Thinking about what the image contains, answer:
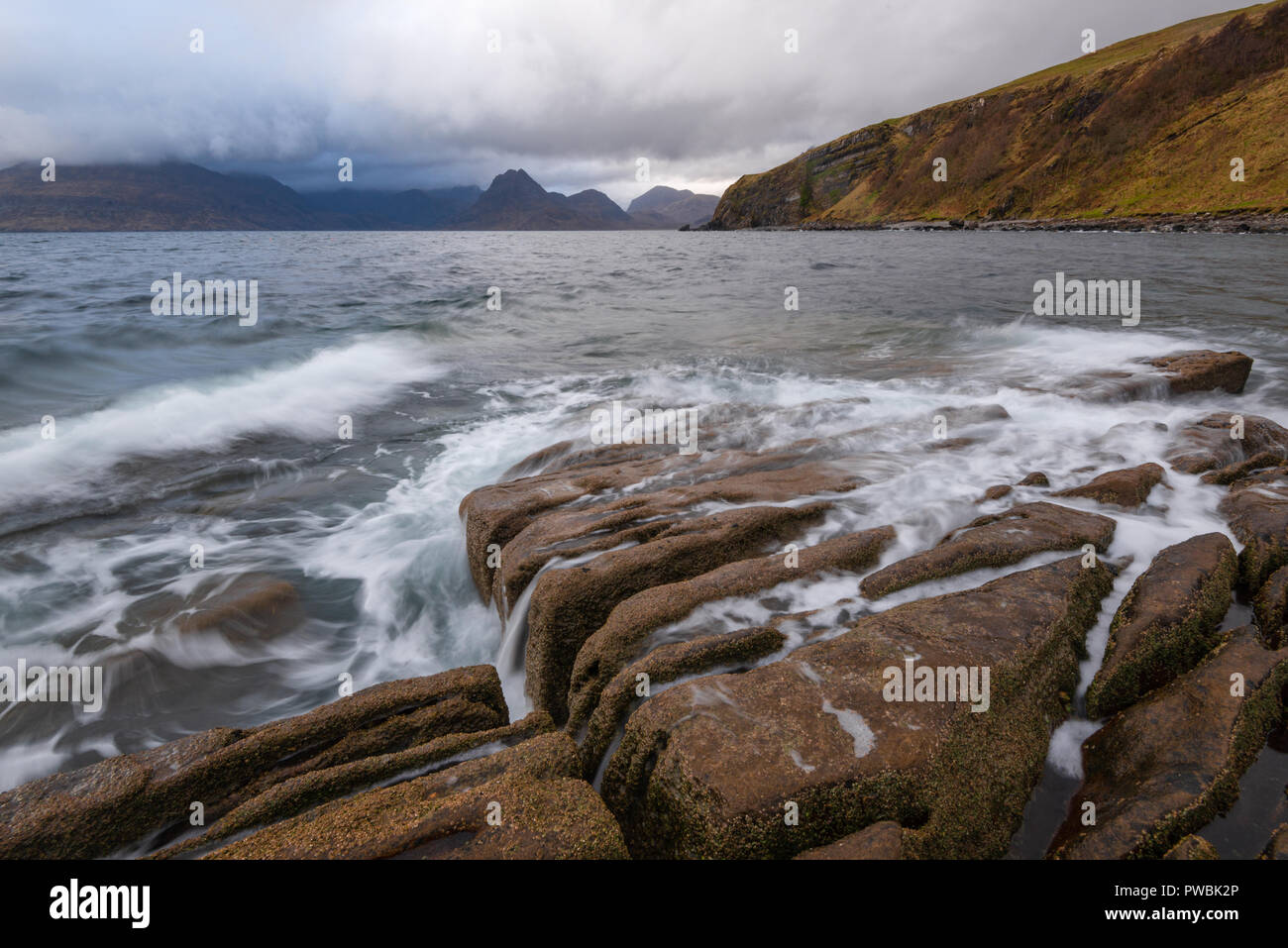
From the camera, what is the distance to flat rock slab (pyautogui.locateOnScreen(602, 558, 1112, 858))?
8.80ft

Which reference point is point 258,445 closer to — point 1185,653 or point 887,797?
point 887,797

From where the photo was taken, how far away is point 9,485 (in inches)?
350

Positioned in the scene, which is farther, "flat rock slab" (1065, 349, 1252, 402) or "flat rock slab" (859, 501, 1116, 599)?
"flat rock slab" (1065, 349, 1252, 402)

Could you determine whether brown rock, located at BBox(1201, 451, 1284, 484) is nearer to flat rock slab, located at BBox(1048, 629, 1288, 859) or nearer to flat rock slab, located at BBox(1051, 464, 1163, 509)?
flat rock slab, located at BBox(1051, 464, 1163, 509)

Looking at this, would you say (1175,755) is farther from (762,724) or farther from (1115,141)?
(1115,141)

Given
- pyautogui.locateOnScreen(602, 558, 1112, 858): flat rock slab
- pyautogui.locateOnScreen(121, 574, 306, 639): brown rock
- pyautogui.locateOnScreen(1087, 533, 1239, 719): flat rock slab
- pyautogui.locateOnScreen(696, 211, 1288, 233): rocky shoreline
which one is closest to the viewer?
pyautogui.locateOnScreen(602, 558, 1112, 858): flat rock slab

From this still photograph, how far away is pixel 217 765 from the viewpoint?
11.2ft

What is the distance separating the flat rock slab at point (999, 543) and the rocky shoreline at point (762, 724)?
25 millimetres

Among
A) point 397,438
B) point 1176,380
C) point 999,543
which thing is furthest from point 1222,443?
point 397,438

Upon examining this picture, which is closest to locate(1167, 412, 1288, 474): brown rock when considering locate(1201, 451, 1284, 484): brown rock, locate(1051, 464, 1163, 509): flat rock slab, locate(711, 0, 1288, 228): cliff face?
locate(1201, 451, 1284, 484): brown rock

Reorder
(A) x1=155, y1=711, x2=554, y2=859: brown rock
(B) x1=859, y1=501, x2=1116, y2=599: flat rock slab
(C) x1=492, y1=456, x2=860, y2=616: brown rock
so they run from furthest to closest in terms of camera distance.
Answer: (C) x1=492, y1=456, x2=860, y2=616: brown rock → (B) x1=859, y1=501, x2=1116, y2=599: flat rock slab → (A) x1=155, y1=711, x2=554, y2=859: brown rock

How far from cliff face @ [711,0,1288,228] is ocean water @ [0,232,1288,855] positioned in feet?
225

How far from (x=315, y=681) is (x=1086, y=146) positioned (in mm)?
125752
